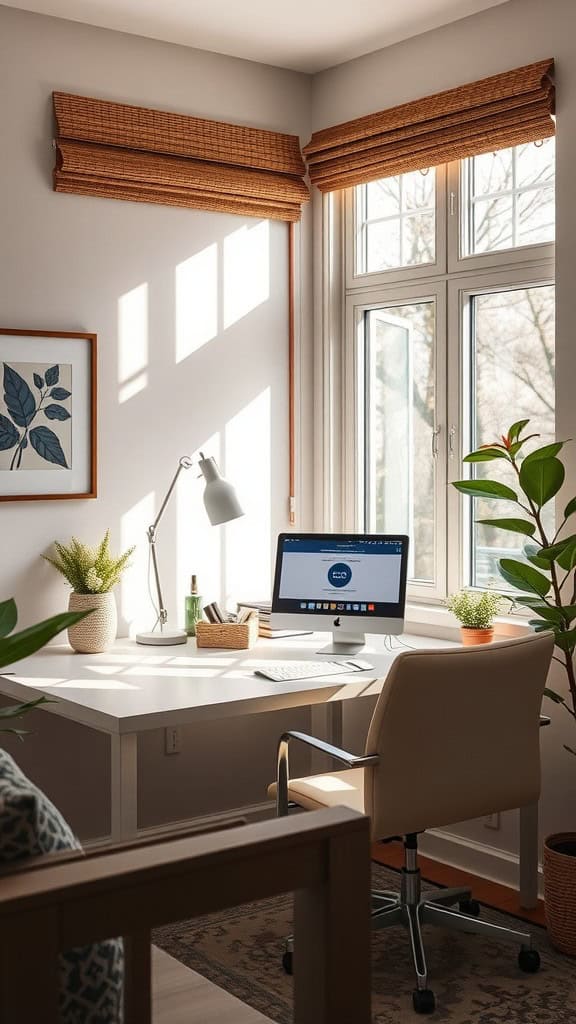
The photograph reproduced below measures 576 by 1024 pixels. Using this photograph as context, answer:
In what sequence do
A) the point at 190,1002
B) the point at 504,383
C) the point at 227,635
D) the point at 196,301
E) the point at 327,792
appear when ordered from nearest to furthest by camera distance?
1. the point at 190,1002
2. the point at 327,792
3. the point at 227,635
4. the point at 504,383
5. the point at 196,301

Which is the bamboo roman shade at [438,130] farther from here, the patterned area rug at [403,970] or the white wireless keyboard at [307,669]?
the patterned area rug at [403,970]

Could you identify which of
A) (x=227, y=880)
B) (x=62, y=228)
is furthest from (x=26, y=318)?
(x=227, y=880)

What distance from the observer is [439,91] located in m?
3.67

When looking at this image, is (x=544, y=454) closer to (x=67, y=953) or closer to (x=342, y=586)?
(x=342, y=586)

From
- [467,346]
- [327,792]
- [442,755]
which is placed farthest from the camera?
[467,346]

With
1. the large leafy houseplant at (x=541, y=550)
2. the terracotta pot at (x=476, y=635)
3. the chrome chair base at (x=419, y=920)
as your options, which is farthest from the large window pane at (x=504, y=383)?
the chrome chair base at (x=419, y=920)

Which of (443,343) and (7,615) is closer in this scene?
(7,615)

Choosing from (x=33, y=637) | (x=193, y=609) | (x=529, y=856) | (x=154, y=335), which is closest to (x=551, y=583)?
(x=529, y=856)

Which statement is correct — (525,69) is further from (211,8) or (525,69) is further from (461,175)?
(211,8)

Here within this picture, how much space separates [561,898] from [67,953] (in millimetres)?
2076

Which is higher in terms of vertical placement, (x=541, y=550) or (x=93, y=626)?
(x=541, y=550)

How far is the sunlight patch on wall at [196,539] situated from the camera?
12.7 ft

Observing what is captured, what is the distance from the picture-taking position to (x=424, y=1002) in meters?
2.71

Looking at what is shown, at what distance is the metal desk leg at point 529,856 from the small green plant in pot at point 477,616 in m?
0.52
